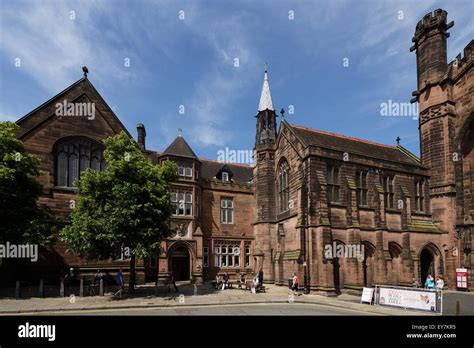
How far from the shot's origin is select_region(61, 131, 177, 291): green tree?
1661cm

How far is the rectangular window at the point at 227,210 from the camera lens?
31.8m

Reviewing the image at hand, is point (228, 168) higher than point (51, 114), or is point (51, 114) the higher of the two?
point (51, 114)

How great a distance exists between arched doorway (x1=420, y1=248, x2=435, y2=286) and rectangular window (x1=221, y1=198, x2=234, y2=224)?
17.4m

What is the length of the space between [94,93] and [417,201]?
29178 millimetres

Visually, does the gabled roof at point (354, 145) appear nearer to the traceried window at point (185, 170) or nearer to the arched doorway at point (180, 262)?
the traceried window at point (185, 170)

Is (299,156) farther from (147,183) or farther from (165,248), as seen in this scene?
(165,248)

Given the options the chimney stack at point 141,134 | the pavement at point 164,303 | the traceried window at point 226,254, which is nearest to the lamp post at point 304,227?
the pavement at point 164,303

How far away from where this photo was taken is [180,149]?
29844 mm

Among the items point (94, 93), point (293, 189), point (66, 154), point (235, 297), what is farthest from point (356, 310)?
point (94, 93)

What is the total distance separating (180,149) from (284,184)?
10360 millimetres

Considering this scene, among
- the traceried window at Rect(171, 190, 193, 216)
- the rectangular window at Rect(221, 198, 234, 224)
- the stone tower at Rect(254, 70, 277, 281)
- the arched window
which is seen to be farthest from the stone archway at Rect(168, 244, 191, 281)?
the arched window

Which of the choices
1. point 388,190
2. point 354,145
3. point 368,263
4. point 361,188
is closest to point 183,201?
point 361,188

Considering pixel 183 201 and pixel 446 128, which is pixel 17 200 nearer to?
pixel 183 201

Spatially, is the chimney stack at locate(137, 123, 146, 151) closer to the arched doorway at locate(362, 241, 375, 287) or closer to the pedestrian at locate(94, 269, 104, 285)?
the pedestrian at locate(94, 269, 104, 285)
